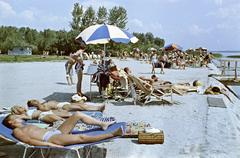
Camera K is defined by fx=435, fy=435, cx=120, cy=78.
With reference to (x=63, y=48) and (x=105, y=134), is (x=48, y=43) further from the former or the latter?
(x=105, y=134)

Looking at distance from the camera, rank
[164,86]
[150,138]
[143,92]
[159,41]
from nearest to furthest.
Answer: [150,138]
[143,92]
[164,86]
[159,41]

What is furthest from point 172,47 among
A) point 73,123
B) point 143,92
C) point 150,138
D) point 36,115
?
point 73,123

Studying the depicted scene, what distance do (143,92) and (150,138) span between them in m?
4.45

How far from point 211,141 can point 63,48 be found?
5907cm

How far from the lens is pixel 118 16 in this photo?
7031 centimetres

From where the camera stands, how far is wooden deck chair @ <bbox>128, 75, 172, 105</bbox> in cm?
1016

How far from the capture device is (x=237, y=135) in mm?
7094

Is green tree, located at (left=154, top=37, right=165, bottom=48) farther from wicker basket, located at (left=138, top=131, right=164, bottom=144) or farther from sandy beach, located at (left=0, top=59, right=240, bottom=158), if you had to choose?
wicker basket, located at (left=138, top=131, right=164, bottom=144)

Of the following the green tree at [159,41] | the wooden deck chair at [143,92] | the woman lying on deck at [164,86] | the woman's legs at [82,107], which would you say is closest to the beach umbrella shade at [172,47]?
the woman lying on deck at [164,86]

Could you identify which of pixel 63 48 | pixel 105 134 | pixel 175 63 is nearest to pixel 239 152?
pixel 105 134

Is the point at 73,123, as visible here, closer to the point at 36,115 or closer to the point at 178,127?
the point at 36,115

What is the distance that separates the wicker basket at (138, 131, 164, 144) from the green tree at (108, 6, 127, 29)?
2544 inches

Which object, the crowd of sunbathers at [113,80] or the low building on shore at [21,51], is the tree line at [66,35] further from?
the crowd of sunbathers at [113,80]

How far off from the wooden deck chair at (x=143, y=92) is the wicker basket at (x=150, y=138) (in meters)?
3.99
